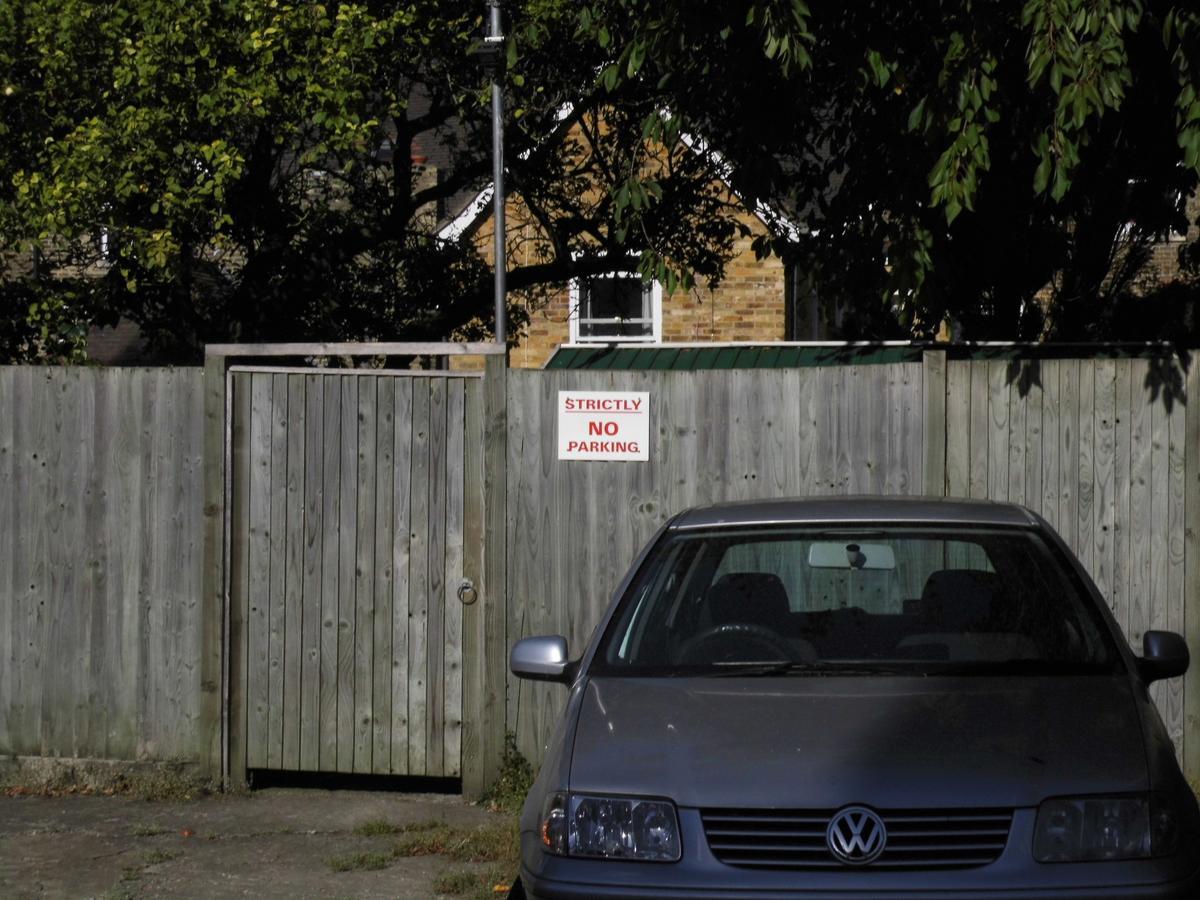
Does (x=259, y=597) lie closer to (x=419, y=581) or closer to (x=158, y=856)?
(x=419, y=581)

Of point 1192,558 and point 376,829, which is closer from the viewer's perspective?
point 376,829

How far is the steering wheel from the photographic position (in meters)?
4.99

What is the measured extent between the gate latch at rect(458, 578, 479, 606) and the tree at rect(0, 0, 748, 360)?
255 centimetres

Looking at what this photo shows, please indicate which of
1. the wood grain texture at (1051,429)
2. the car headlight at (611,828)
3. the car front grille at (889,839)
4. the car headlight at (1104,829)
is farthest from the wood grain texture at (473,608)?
the car headlight at (1104,829)

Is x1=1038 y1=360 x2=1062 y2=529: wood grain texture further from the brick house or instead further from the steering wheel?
the brick house

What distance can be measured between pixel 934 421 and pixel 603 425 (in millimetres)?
1591

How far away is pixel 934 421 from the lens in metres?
7.42

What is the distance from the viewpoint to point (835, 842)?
3889mm

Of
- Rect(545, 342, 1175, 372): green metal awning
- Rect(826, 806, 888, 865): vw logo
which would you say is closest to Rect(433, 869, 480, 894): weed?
Rect(826, 806, 888, 865): vw logo

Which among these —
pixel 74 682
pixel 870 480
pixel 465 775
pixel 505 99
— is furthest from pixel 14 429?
pixel 505 99

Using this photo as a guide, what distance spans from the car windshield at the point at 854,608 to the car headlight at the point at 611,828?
0.78m

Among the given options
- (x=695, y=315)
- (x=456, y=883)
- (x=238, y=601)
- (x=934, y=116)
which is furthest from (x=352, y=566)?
(x=695, y=315)

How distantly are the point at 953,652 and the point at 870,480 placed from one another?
262 cm

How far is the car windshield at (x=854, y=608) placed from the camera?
4.91 m
